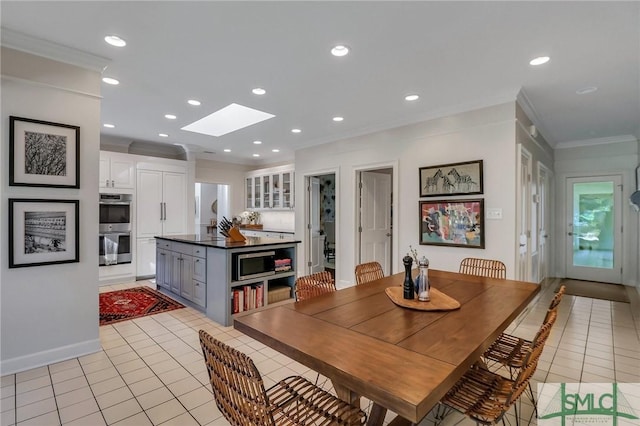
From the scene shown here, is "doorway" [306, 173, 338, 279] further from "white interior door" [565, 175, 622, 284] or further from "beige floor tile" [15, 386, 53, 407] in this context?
"white interior door" [565, 175, 622, 284]

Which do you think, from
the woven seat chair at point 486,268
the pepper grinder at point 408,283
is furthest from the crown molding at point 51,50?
the woven seat chair at point 486,268

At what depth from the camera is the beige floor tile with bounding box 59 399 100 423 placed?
6.40ft

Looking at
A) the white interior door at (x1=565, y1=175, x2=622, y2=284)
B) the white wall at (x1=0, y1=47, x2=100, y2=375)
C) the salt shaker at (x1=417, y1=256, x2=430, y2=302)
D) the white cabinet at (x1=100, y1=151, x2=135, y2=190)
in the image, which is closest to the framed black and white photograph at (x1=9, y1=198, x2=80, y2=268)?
the white wall at (x1=0, y1=47, x2=100, y2=375)

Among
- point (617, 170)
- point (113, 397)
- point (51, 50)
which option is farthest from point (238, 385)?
point (617, 170)

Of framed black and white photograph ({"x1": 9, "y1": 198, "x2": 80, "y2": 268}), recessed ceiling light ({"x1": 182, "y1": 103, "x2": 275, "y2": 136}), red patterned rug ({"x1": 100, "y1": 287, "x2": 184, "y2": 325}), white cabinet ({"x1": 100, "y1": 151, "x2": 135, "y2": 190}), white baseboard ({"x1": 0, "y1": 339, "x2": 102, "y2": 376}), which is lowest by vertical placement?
red patterned rug ({"x1": 100, "y1": 287, "x2": 184, "y2": 325})

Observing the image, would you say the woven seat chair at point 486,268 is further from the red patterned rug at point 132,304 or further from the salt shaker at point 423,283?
the red patterned rug at point 132,304

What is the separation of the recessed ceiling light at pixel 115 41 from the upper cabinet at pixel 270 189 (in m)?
4.33

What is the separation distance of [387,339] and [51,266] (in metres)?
2.82

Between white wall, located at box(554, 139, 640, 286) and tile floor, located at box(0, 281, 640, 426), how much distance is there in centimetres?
232

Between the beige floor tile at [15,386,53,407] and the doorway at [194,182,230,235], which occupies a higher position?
the doorway at [194,182,230,235]

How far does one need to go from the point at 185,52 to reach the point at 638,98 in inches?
194

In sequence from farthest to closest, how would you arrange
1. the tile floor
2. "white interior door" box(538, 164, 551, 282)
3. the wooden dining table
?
"white interior door" box(538, 164, 551, 282)
the tile floor
the wooden dining table

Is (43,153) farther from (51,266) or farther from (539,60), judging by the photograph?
(539,60)

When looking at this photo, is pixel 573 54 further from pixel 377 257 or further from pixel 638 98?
Result: pixel 377 257
